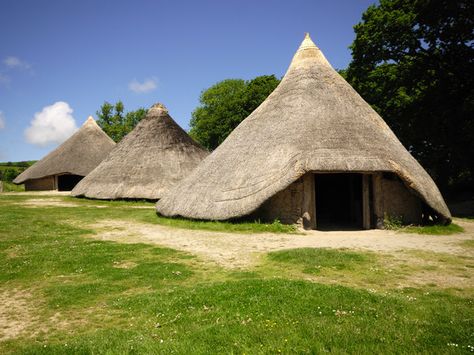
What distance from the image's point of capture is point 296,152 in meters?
14.3

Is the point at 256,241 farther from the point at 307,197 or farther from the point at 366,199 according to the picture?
the point at 366,199

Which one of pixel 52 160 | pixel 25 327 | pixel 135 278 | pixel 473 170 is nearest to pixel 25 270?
pixel 135 278

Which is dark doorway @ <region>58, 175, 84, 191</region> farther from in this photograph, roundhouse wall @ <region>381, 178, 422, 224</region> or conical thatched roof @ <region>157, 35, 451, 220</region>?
roundhouse wall @ <region>381, 178, 422, 224</region>

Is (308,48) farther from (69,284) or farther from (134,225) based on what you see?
(69,284)

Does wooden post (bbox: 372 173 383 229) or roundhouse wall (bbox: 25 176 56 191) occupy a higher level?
roundhouse wall (bbox: 25 176 56 191)

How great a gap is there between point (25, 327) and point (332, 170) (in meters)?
10.8

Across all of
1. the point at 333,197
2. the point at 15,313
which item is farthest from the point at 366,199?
the point at 15,313

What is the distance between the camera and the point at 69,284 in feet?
24.7

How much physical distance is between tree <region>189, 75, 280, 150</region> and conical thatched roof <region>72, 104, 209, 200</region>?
19976mm

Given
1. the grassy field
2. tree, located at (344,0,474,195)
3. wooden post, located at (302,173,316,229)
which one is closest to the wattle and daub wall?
wooden post, located at (302,173,316,229)

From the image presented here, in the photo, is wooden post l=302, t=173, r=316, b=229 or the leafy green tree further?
the leafy green tree

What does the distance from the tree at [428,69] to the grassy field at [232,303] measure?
571 inches

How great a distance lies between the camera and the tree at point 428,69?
20516 millimetres

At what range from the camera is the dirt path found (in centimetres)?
1024
